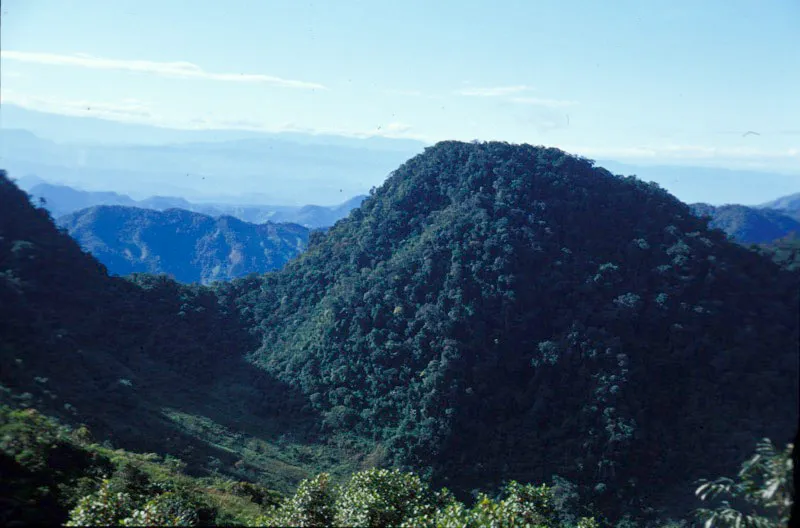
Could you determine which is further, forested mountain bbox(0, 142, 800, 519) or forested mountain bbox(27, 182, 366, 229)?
forested mountain bbox(27, 182, 366, 229)

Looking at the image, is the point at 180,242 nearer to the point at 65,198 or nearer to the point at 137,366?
the point at 65,198

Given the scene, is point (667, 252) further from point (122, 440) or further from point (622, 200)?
point (122, 440)

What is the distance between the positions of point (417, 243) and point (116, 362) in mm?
20718

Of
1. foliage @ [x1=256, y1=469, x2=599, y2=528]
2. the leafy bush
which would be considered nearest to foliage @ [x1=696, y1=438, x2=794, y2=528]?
foliage @ [x1=256, y1=469, x2=599, y2=528]

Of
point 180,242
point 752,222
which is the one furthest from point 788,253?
point 180,242

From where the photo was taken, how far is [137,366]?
109 ft

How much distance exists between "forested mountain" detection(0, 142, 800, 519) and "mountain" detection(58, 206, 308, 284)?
191 feet

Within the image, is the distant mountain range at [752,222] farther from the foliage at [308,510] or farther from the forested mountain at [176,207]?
the forested mountain at [176,207]

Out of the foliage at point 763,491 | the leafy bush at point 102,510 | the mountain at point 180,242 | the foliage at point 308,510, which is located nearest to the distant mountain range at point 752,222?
the foliage at point 763,491

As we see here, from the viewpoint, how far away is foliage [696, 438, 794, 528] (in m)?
8.23

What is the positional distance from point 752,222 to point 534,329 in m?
34.0

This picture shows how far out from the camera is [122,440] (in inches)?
950

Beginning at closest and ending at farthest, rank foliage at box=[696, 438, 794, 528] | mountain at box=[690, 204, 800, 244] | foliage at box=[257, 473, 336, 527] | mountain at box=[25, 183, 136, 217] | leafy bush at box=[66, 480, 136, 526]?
foliage at box=[696, 438, 794, 528]
leafy bush at box=[66, 480, 136, 526]
foliage at box=[257, 473, 336, 527]
mountain at box=[690, 204, 800, 244]
mountain at box=[25, 183, 136, 217]

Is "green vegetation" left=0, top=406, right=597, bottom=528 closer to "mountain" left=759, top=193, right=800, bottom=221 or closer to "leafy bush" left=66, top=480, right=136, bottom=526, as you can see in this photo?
"leafy bush" left=66, top=480, right=136, bottom=526
